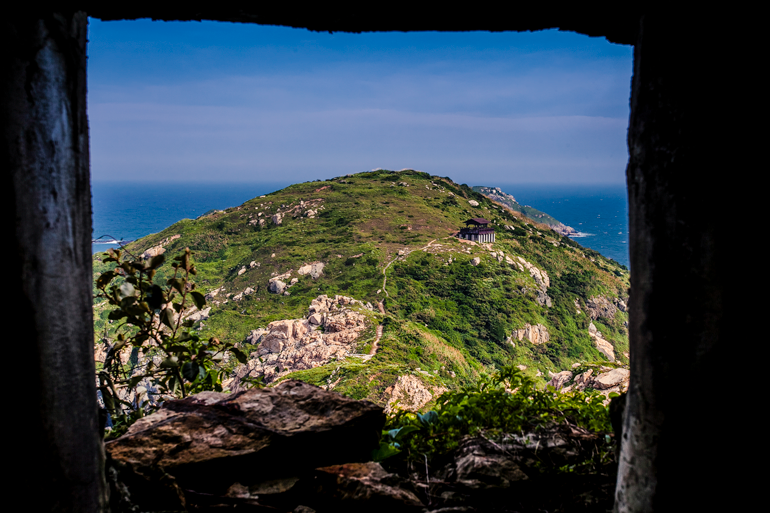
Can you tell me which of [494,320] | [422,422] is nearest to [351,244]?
[494,320]

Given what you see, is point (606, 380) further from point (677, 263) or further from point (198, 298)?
point (198, 298)

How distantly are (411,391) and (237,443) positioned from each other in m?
10.1

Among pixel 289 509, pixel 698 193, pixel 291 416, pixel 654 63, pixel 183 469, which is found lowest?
pixel 289 509

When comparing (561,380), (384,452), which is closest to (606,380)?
(384,452)

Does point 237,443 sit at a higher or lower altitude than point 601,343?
higher

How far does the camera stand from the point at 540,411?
272cm

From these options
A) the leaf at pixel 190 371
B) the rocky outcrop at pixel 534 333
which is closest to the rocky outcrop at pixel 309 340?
the rocky outcrop at pixel 534 333

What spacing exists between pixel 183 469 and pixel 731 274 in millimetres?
2364

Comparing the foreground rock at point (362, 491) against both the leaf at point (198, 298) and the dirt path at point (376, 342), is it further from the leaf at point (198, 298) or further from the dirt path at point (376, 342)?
the dirt path at point (376, 342)

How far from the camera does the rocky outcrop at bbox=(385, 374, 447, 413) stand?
11.2m

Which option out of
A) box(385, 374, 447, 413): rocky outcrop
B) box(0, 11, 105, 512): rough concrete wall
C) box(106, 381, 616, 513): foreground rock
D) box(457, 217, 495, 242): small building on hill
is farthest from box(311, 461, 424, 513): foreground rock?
box(457, 217, 495, 242): small building on hill

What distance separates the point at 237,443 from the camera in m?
2.31

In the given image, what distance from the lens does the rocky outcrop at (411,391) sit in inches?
442

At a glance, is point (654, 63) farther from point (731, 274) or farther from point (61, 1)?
point (61, 1)
